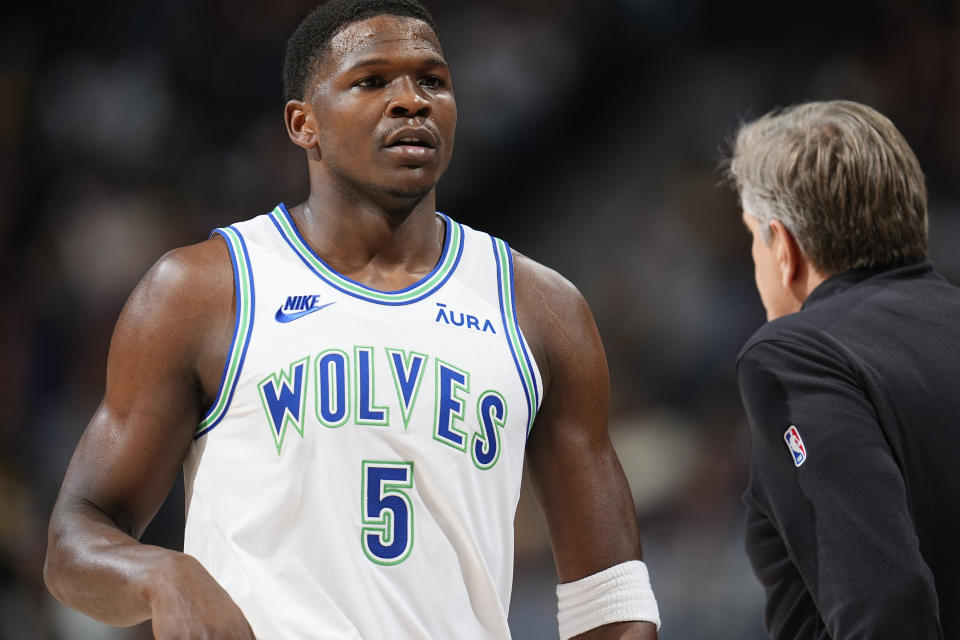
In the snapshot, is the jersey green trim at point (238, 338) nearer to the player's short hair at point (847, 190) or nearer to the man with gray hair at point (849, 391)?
the man with gray hair at point (849, 391)

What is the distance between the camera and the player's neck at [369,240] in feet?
7.22

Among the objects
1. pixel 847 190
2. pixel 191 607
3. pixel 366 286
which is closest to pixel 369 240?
pixel 366 286

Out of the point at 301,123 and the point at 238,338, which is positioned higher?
the point at 301,123

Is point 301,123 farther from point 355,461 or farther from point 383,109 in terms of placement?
point 355,461

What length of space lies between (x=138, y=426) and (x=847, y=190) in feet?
4.67

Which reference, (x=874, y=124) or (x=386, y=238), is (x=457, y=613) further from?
(x=874, y=124)

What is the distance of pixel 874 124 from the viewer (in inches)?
88.7

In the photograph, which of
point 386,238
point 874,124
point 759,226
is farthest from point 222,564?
point 874,124

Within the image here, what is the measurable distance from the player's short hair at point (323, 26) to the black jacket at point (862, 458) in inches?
37.9

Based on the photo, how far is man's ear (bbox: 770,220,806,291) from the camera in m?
2.32

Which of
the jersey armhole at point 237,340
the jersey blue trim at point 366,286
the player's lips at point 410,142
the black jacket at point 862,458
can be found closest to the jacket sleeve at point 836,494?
the black jacket at point 862,458

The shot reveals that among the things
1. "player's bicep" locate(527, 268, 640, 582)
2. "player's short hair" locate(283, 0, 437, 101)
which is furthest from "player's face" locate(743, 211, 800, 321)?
"player's short hair" locate(283, 0, 437, 101)

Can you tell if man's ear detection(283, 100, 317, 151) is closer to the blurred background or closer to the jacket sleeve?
the jacket sleeve

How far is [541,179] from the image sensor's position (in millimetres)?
5914
